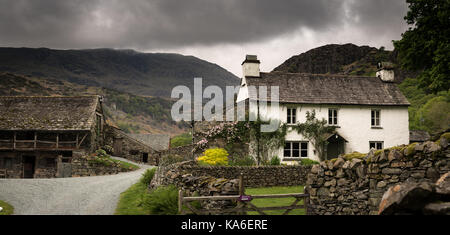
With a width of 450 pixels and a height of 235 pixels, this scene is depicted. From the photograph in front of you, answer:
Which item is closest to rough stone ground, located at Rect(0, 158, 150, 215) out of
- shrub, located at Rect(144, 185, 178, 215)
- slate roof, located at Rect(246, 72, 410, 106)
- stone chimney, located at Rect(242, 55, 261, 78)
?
shrub, located at Rect(144, 185, 178, 215)

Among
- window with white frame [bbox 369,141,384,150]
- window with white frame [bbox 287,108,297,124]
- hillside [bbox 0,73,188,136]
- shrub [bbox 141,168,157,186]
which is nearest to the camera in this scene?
shrub [bbox 141,168,157,186]

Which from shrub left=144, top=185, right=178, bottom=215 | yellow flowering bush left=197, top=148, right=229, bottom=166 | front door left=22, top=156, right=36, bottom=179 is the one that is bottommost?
→ front door left=22, top=156, right=36, bottom=179

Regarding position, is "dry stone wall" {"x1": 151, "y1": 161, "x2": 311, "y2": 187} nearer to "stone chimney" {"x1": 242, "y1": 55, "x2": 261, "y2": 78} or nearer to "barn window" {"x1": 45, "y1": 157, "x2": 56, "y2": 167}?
"stone chimney" {"x1": 242, "y1": 55, "x2": 261, "y2": 78}

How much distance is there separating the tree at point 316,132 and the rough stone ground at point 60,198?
1543 cm

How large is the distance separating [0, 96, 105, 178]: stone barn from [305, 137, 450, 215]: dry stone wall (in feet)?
102

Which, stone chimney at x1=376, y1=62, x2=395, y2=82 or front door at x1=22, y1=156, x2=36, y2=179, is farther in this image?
front door at x1=22, y1=156, x2=36, y2=179

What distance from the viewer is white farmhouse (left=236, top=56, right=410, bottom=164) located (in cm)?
2858

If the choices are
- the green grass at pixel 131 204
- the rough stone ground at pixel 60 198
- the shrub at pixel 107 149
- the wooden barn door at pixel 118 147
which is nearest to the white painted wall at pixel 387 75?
the green grass at pixel 131 204

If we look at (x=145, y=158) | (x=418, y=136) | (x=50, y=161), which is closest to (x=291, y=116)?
(x=418, y=136)

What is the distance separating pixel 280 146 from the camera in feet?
90.8

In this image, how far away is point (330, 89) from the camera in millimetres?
31000

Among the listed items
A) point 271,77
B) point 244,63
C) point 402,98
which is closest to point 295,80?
point 271,77

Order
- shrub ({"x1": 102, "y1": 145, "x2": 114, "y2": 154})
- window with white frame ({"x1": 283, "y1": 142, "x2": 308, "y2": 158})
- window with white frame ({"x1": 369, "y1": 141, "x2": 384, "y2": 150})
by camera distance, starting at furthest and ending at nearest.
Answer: shrub ({"x1": 102, "y1": 145, "x2": 114, "y2": 154}) → window with white frame ({"x1": 369, "y1": 141, "x2": 384, "y2": 150}) → window with white frame ({"x1": 283, "y1": 142, "x2": 308, "y2": 158})
